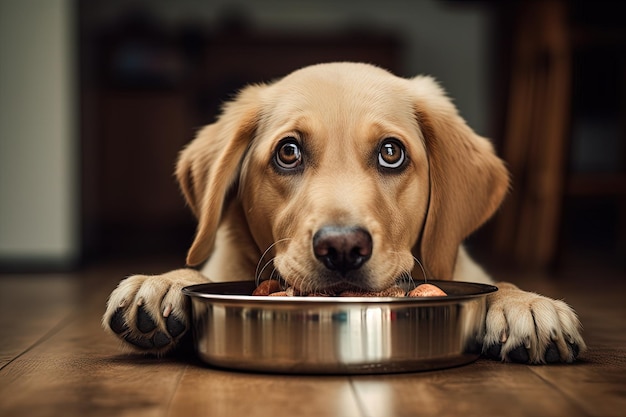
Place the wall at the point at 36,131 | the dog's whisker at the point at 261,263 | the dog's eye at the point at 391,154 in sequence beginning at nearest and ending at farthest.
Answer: the dog's whisker at the point at 261,263 < the dog's eye at the point at 391,154 < the wall at the point at 36,131

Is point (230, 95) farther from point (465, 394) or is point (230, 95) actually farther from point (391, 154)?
point (465, 394)

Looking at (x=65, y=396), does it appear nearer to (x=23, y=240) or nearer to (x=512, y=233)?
(x=23, y=240)

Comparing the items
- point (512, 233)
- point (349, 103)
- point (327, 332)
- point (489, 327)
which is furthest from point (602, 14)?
point (327, 332)

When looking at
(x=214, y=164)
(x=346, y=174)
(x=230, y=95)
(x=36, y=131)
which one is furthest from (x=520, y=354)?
(x=36, y=131)

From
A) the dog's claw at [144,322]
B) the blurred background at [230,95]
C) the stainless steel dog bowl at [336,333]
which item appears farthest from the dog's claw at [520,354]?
the blurred background at [230,95]

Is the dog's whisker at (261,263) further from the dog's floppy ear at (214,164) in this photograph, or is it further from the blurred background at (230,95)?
the blurred background at (230,95)

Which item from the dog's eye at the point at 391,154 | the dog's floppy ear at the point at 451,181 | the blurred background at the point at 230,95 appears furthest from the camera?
the blurred background at the point at 230,95

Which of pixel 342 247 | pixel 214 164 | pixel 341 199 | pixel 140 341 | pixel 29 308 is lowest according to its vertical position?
pixel 29 308
